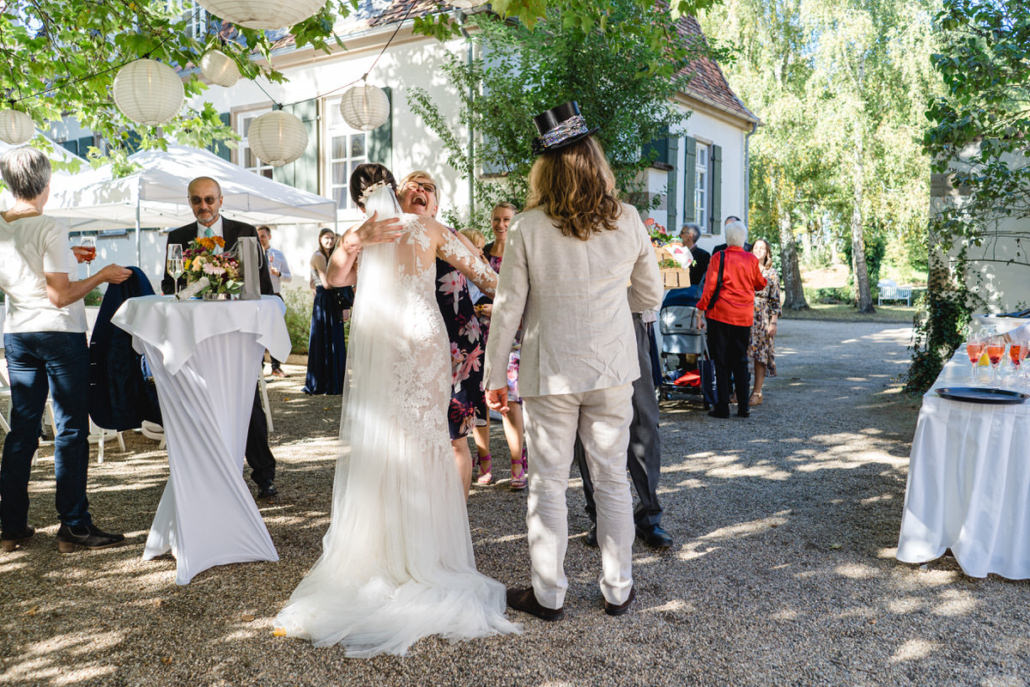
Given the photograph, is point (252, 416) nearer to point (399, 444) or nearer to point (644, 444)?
point (399, 444)

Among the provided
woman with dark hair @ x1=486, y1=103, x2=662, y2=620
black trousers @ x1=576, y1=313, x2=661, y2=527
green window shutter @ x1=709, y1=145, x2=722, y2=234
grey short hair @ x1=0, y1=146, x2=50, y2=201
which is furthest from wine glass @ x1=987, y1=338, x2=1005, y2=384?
green window shutter @ x1=709, y1=145, x2=722, y2=234

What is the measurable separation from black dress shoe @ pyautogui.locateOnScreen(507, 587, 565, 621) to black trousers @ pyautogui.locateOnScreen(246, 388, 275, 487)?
2.27 m

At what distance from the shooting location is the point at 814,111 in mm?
21094

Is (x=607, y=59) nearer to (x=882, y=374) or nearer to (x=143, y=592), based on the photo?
(x=882, y=374)

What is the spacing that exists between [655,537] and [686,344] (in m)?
4.49

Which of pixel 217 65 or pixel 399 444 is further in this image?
pixel 217 65

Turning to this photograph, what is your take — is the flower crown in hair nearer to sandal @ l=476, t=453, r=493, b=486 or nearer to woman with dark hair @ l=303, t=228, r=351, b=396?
sandal @ l=476, t=453, r=493, b=486

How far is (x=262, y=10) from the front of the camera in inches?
153

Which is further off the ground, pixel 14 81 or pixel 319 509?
pixel 14 81

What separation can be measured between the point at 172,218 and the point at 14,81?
5089 mm

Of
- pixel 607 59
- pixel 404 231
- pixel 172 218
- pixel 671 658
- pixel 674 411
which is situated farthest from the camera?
pixel 172 218

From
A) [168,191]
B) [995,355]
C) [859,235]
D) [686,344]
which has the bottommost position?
[686,344]

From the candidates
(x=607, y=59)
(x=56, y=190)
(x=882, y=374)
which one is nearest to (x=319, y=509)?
(x=56, y=190)

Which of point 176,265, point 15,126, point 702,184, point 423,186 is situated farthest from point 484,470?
point 702,184
